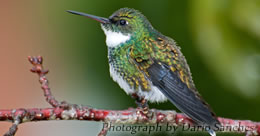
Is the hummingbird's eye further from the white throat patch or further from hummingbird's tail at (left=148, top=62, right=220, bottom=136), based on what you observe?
hummingbird's tail at (left=148, top=62, right=220, bottom=136)

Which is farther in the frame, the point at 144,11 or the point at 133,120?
the point at 144,11

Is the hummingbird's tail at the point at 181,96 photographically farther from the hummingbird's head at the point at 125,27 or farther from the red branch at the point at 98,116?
the hummingbird's head at the point at 125,27

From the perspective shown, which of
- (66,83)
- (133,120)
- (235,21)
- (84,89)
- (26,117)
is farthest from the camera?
(66,83)

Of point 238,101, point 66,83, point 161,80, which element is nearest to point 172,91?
point 161,80

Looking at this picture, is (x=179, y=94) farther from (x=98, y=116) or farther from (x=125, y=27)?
(x=125, y=27)

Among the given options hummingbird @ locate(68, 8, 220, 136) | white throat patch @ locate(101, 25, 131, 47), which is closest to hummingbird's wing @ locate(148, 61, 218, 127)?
hummingbird @ locate(68, 8, 220, 136)

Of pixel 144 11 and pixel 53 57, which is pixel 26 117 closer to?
pixel 144 11

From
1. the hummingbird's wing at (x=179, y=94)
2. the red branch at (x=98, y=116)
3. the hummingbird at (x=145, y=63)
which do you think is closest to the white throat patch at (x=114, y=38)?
the hummingbird at (x=145, y=63)

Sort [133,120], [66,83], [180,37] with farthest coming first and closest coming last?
[66,83] → [180,37] → [133,120]
